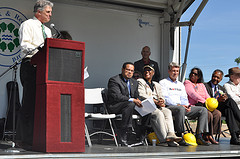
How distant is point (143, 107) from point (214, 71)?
77.8 inches

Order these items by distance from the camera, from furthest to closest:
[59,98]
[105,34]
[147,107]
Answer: [105,34] → [147,107] → [59,98]

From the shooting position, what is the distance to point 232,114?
6.21 metres

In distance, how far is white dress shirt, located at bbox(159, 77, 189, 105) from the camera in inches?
240

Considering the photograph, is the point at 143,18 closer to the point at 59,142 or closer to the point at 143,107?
the point at 143,107

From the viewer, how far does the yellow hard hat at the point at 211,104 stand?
20.4 feet

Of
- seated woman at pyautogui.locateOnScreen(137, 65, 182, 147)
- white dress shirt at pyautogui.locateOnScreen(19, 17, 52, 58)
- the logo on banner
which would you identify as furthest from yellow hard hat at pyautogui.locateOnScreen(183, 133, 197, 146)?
the logo on banner

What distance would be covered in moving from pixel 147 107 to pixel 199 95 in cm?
141

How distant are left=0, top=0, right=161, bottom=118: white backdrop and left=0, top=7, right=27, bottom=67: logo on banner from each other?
0.20 meters

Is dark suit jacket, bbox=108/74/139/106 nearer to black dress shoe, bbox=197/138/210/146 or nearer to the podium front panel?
black dress shoe, bbox=197/138/210/146

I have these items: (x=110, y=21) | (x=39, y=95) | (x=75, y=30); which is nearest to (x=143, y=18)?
(x=110, y=21)

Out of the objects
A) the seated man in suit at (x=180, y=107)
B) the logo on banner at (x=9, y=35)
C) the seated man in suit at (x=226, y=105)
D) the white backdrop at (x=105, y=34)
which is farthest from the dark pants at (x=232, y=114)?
the logo on banner at (x=9, y=35)

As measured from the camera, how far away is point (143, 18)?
7539 mm

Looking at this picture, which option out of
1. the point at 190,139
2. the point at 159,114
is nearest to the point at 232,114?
the point at 190,139

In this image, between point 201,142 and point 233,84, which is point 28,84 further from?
point 233,84
